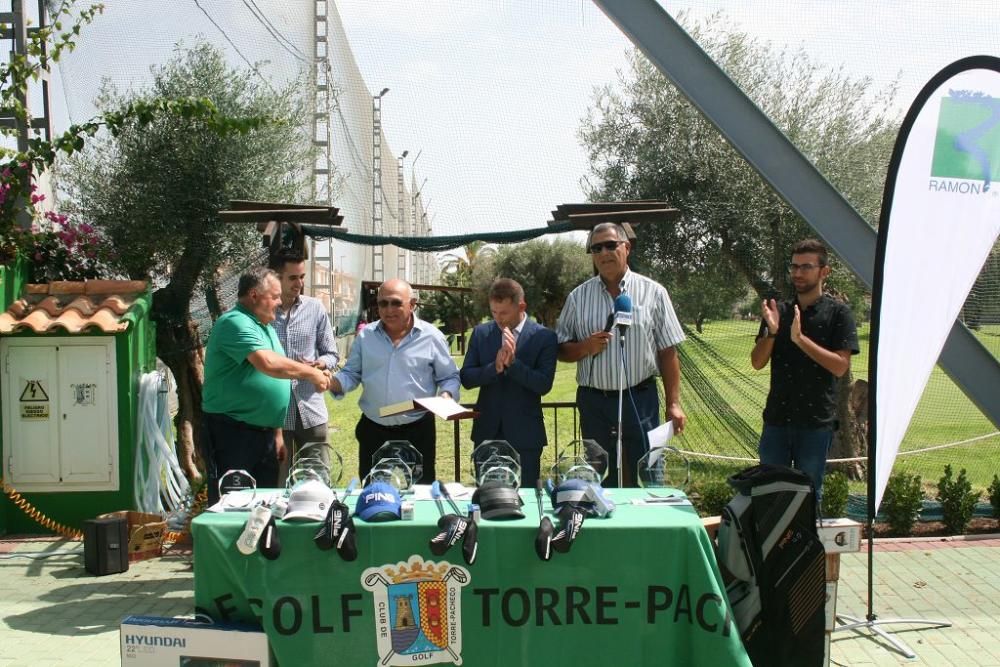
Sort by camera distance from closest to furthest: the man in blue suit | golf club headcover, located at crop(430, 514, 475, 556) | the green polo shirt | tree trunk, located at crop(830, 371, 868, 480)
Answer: golf club headcover, located at crop(430, 514, 475, 556)
the green polo shirt
the man in blue suit
tree trunk, located at crop(830, 371, 868, 480)

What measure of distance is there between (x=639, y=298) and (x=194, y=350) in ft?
13.4

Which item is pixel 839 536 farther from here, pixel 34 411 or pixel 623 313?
pixel 34 411

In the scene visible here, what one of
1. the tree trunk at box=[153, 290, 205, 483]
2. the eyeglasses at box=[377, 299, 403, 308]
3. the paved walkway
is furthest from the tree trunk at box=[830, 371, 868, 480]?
the tree trunk at box=[153, 290, 205, 483]

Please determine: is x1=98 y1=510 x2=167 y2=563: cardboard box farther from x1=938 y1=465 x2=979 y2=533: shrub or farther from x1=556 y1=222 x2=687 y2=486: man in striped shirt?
x1=938 y1=465 x2=979 y2=533: shrub

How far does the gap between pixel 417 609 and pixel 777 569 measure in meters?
1.38

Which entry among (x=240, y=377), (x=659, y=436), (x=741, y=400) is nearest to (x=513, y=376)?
(x=659, y=436)

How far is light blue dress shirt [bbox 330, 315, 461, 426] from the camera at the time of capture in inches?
180

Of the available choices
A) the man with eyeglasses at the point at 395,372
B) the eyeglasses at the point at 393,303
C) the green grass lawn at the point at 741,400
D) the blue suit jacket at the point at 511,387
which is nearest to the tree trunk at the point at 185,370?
the green grass lawn at the point at 741,400

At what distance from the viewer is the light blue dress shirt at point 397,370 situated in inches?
180

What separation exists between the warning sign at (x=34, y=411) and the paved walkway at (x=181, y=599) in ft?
2.81

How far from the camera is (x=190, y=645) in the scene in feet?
10.4

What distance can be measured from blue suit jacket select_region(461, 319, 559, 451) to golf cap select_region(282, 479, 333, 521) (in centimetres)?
135

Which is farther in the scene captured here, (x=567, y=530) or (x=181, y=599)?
(x=181, y=599)

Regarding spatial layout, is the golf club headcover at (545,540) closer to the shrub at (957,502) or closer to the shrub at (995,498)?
the shrub at (957,502)
